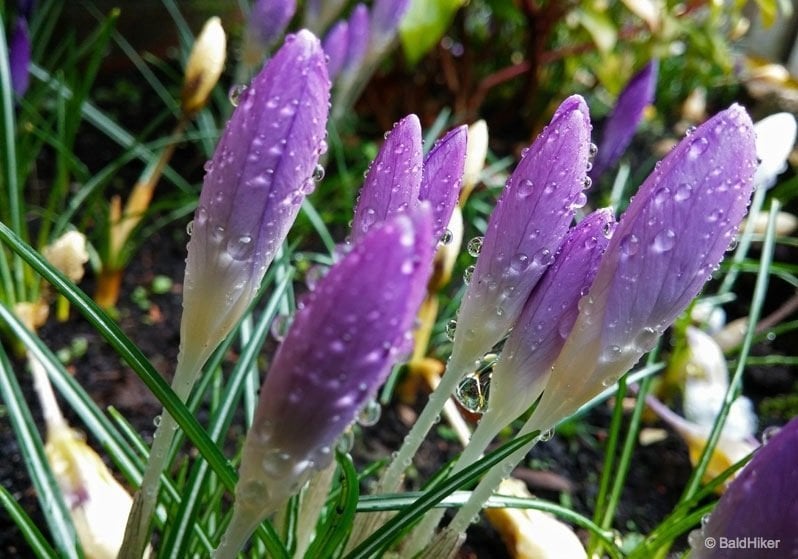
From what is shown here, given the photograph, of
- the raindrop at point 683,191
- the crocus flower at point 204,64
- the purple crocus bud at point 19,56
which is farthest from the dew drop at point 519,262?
the purple crocus bud at point 19,56

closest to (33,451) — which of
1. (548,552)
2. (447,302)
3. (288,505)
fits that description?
(288,505)

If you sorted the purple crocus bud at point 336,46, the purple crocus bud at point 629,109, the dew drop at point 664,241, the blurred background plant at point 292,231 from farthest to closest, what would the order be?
the purple crocus bud at point 336,46, the purple crocus bud at point 629,109, the blurred background plant at point 292,231, the dew drop at point 664,241

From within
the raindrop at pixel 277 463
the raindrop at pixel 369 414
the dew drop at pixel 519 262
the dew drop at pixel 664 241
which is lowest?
the raindrop at pixel 277 463

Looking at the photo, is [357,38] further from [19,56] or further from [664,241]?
[664,241]

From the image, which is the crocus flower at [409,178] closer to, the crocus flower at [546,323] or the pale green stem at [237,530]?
the crocus flower at [546,323]

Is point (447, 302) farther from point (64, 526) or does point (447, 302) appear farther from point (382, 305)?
point (382, 305)

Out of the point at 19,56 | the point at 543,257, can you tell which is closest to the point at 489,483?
the point at 543,257

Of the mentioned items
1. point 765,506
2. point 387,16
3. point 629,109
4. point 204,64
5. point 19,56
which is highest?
point 387,16
